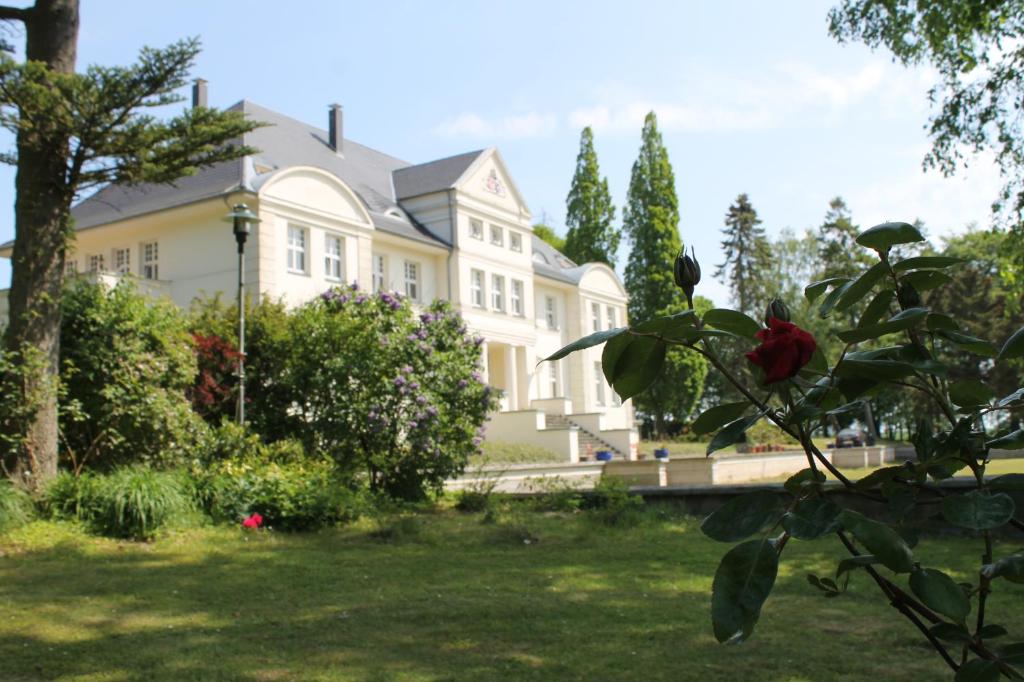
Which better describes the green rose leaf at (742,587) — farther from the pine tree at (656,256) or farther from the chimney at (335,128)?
the pine tree at (656,256)

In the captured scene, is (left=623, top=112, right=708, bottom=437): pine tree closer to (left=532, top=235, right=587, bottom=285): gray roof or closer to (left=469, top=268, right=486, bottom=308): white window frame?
(left=532, top=235, right=587, bottom=285): gray roof

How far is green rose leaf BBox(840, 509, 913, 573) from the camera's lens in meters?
1.26

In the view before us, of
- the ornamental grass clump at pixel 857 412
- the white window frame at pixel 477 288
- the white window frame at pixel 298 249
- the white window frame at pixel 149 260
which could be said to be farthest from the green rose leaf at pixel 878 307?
the white window frame at pixel 477 288

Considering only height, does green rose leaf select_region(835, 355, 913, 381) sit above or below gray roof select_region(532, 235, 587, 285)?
below

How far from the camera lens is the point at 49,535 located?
31.4 ft

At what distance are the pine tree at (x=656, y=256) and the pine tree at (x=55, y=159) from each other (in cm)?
3626

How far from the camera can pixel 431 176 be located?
107ft

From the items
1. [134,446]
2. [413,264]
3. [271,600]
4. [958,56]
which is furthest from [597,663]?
[413,264]

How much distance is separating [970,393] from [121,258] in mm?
28161

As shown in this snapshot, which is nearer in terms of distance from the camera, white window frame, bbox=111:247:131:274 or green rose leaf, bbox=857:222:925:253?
green rose leaf, bbox=857:222:925:253

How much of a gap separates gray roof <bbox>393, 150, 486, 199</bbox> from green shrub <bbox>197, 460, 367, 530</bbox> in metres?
20.6

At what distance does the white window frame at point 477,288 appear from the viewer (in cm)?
3219

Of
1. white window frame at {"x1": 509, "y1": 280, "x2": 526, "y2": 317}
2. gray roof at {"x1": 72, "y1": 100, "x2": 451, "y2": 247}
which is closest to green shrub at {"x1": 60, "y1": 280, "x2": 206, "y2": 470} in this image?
gray roof at {"x1": 72, "y1": 100, "x2": 451, "y2": 247}

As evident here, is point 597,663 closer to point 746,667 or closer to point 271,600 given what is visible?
point 746,667
